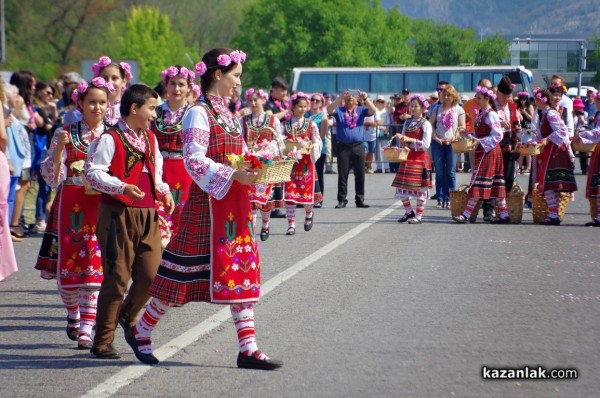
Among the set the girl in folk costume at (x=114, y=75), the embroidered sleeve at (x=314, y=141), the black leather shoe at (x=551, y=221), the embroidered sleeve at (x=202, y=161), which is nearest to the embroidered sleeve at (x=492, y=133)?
the black leather shoe at (x=551, y=221)

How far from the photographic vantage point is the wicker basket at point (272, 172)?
712 cm

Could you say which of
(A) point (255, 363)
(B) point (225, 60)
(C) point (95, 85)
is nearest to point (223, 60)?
(B) point (225, 60)

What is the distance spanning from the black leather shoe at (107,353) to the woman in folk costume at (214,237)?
252mm

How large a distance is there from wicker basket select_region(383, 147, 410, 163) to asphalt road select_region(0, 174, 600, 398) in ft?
10.5

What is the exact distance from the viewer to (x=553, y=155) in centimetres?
1750

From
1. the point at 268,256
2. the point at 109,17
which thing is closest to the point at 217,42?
the point at 109,17

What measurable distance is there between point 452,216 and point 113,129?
36.1ft

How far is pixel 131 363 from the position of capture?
740 centimetres

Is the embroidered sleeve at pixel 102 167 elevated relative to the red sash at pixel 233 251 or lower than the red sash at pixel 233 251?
elevated

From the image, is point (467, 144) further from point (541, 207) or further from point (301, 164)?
point (301, 164)

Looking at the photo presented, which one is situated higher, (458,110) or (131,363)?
(458,110)

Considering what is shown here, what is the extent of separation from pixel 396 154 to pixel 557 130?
7.81ft

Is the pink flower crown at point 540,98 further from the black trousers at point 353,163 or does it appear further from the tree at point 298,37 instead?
the tree at point 298,37

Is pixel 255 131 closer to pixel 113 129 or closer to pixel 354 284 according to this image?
pixel 354 284
